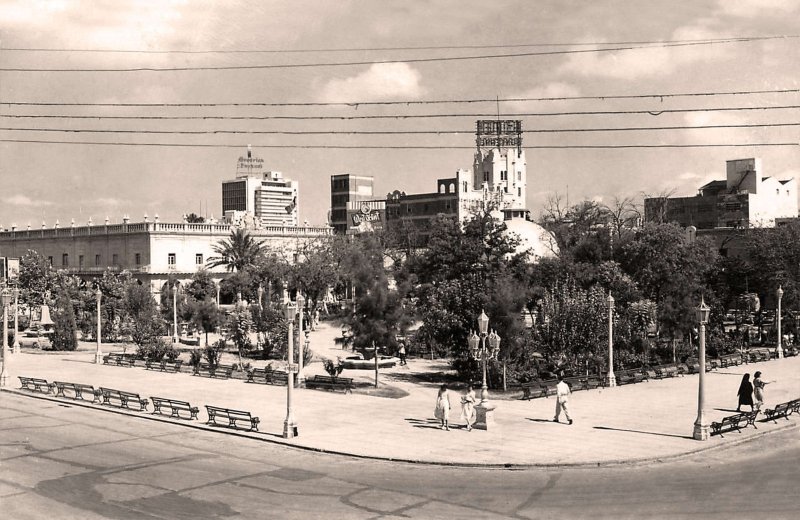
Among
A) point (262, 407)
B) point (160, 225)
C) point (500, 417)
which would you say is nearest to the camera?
point (500, 417)

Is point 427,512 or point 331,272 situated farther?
point 331,272

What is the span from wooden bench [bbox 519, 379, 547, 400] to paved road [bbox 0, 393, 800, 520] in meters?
9.51

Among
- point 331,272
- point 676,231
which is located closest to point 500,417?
point 676,231

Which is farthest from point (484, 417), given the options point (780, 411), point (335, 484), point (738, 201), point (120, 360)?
point (738, 201)

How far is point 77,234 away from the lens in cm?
9494

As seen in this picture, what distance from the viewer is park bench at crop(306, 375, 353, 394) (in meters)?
34.8

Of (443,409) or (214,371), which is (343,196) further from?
(443,409)

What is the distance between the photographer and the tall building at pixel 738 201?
4050 inches

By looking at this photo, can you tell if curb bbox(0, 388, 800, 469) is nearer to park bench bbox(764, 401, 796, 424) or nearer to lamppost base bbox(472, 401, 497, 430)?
park bench bbox(764, 401, 796, 424)

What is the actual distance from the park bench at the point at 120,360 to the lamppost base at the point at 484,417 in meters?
23.8

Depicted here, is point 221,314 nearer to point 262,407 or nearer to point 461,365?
point 461,365

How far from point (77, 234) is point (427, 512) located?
8615 centimetres

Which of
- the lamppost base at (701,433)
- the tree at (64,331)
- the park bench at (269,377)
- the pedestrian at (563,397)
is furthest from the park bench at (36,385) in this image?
the lamppost base at (701,433)

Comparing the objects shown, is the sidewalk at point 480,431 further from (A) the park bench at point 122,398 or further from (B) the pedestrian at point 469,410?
(A) the park bench at point 122,398
